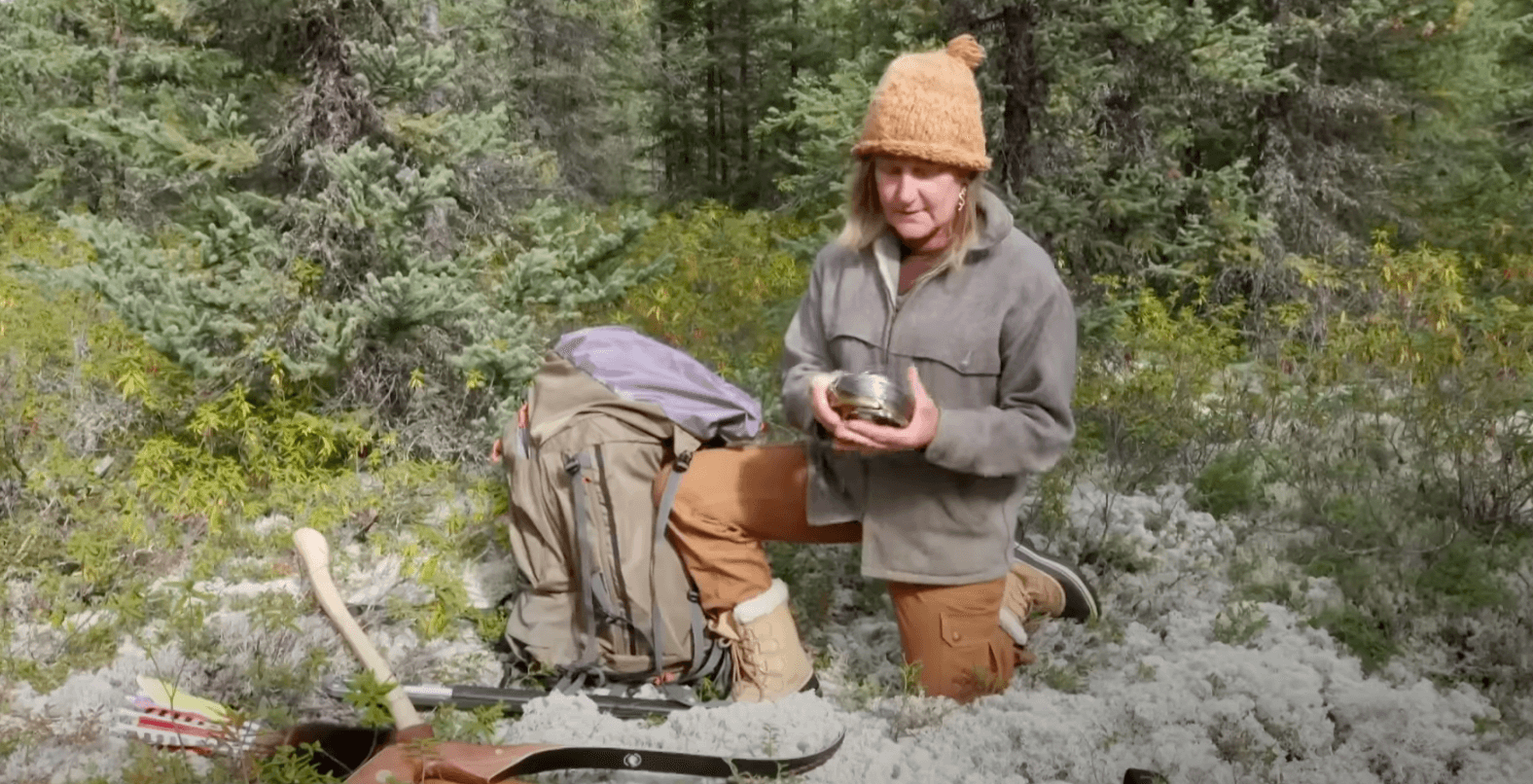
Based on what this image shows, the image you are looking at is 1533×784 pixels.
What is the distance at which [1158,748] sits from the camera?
3.14 meters

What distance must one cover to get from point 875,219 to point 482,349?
2481 millimetres

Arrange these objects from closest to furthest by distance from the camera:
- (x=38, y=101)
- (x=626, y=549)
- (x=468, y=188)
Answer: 1. (x=626, y=549)
2. (x=468, y=188)
3. (x=38, y=101)

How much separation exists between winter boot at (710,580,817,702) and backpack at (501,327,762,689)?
0.44 ft

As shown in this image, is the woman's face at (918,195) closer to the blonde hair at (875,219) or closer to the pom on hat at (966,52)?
the blonde hair at (875,219)

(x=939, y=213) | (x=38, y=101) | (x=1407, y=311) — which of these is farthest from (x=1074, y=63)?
(x=38, y=101)

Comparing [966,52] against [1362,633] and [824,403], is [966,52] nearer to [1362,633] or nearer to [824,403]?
[824,403]

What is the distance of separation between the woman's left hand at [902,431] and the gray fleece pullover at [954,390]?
49 millimetres

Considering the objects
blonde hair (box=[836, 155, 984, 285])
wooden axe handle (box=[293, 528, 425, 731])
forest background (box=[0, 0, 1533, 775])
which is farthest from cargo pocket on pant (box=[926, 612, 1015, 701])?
wooden axe handle (box=[293, 528, 425, 731])

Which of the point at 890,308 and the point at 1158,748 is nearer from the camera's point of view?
the point at 1158,748

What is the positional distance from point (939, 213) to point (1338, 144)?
838 cm

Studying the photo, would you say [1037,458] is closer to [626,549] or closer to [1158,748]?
[1158,748]

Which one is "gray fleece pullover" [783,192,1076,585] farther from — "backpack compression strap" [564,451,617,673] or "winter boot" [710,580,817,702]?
"backpack compression strap" [564,451,617,673]

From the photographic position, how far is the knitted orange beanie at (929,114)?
308cm

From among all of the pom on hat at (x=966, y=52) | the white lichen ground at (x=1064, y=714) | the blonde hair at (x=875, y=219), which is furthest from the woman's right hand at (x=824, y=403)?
the pom on hat at (x=966, y=52)
